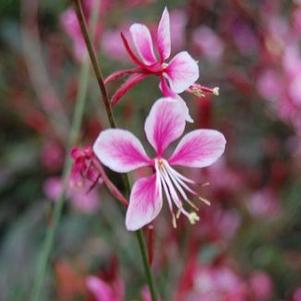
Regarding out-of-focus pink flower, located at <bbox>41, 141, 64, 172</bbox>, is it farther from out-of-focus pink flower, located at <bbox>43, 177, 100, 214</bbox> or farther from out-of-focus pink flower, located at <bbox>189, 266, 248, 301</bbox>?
out-of-focus pink flower, located at <bbox>189, 266, 248, 301</bbox>

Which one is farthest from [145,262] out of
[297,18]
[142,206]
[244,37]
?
[244,37]

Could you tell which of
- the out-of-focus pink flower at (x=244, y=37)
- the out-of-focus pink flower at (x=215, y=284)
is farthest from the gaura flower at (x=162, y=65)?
the out-of-focus pink flower at (x=244, y=37)

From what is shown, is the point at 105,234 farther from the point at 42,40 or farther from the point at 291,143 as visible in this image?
the point at 42,40

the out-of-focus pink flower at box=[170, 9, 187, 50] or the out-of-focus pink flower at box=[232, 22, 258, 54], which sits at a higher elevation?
the out-of-focus pink flower at box=[170, 9, 187, 50]

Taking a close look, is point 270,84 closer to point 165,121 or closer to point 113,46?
point 113,46

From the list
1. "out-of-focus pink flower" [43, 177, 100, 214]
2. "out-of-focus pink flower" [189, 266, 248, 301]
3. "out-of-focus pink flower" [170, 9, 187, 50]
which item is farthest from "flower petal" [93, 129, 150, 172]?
"out-of-focus pink flower" [170, 9, 187, 50]

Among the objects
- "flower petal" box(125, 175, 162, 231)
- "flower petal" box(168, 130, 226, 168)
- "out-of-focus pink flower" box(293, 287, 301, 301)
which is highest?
"flower petal" box(168, 130, 226, 168)

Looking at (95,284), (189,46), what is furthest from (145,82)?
(95,284)
